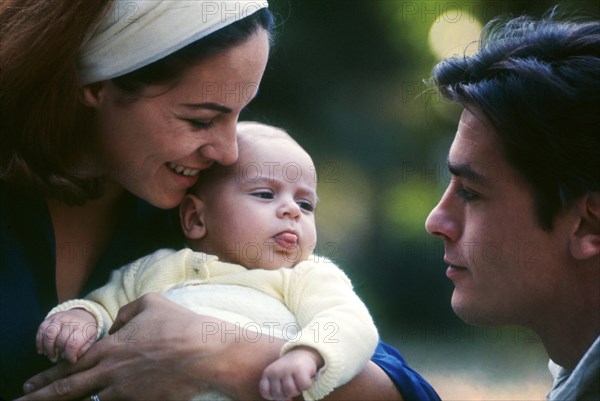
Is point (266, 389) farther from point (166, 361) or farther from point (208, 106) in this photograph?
point (208, 106)

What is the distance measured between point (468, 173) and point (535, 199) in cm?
13

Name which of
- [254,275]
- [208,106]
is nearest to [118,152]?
[208,106]

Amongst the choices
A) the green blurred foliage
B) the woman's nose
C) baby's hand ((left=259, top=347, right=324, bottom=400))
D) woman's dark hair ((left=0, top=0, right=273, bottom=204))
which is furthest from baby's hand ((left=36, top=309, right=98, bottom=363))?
the green blurred foliage

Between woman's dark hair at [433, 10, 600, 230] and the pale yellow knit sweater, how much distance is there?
15.7 inches

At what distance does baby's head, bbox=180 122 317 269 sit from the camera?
5.51ft

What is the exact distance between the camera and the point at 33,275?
1.67 m

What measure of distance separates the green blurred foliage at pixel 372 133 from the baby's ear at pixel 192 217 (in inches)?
40.7

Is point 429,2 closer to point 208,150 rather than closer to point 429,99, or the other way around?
point 429,99

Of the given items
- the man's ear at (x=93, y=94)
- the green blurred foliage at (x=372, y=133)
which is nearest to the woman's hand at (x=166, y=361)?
the man's ear at (x=93, y=94)

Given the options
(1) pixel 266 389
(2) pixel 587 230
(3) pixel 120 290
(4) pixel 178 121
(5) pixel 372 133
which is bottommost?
(1) pixel 266 389

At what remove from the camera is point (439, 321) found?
3.07 metres

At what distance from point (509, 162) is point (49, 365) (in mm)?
1011

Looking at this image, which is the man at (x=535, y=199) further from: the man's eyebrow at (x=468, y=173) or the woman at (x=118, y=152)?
the woman at (x=118, y=152)

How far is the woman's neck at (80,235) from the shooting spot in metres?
1.75
